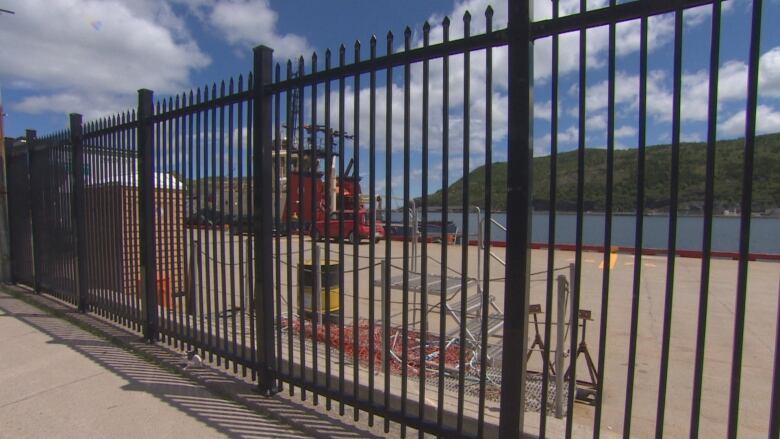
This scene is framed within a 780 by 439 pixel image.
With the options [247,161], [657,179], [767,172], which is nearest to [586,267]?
[767,172]

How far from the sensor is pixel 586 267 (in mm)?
13594

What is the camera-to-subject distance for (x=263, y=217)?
12.4ft

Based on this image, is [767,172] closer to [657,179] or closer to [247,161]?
[657,179]

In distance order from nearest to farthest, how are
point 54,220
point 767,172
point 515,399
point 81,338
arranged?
1. point 515,399
2. point 767,172
3. point 81,338
4. point 54,220

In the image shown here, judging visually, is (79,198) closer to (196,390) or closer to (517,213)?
(196,390)

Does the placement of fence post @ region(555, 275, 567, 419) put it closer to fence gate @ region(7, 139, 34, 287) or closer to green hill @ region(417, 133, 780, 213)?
green hill @ region(417, 133, 780, 213)

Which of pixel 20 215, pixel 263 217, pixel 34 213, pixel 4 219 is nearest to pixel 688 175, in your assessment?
pixel 263 217

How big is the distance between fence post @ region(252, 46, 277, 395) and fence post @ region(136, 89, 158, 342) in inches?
71.6

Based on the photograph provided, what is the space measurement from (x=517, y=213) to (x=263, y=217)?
2.12m

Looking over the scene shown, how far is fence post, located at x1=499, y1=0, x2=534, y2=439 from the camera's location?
2.41 metres

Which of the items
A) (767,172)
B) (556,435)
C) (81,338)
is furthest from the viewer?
(81,338)

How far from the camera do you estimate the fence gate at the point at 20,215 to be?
7.89 m

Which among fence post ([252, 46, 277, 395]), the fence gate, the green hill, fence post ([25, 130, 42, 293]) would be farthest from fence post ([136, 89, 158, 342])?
the fence gate

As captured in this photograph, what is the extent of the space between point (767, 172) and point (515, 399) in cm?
327
